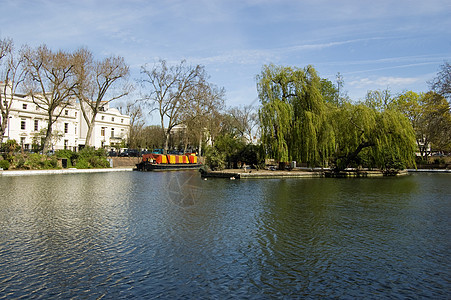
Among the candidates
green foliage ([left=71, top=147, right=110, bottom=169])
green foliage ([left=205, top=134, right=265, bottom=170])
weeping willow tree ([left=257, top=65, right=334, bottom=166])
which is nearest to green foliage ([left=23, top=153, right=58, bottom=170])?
green foliage ([left=71, top=147, right=110, bottom=169])

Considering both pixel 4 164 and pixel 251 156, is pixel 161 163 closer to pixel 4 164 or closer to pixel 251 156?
pixel 251 156

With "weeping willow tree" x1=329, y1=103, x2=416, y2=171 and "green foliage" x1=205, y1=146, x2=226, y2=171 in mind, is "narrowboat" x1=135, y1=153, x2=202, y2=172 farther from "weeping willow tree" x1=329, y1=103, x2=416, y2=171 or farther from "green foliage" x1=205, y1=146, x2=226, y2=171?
"weeping willow tree" x1=329, y1=103, x2=416, y2=171

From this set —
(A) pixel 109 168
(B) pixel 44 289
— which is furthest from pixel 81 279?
(A) pixel 109 168

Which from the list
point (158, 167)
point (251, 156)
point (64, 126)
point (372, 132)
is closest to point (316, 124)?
point (372, 132)

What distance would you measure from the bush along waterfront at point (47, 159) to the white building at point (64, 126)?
5.99 metres

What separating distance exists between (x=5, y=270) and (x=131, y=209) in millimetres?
7067

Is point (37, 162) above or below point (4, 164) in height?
above

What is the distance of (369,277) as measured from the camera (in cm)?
680

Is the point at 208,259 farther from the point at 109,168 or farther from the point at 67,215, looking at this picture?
the point at 109,168

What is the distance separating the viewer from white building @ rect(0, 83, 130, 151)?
55688mm

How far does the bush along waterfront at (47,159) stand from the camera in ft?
116

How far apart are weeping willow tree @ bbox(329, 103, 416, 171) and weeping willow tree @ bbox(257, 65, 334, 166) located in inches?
58.5

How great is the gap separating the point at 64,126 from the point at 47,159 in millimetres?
28822

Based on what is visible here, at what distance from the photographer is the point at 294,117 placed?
107ft
